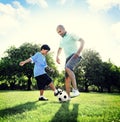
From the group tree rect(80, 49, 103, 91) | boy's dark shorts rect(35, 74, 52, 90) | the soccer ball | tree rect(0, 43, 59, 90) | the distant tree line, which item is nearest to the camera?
the soccer ball

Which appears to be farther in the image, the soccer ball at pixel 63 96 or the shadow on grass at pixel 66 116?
the soccer ball at pixel 63 96

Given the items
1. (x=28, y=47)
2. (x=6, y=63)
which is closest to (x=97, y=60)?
(x=28, y=47)

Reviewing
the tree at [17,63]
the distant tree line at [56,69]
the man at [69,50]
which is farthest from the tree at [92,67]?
the man at [69,50]

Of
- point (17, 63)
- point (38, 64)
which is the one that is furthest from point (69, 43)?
point (17, 63)

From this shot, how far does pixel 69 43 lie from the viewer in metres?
10.0

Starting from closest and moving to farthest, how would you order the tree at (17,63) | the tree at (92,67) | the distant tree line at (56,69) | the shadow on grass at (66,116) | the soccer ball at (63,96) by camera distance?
the shadow on grass at (66,116) < the soccer ball at (63,96) < the tree at (17,63) < the distant tree line at (56,69) < the tree at (92,67)

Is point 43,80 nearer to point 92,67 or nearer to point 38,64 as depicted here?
point 38,64

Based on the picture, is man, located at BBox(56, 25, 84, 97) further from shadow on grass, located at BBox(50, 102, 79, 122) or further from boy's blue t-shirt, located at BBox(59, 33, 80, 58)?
shadow on grass, located at BBox(50, 102, 79, 122)

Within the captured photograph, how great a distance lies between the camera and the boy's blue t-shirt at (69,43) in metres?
9.92

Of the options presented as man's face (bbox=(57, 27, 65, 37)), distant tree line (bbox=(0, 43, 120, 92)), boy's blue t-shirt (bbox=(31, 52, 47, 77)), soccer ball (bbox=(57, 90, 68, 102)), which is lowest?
soccer ball (bbox=(57, 90, 68, 102))

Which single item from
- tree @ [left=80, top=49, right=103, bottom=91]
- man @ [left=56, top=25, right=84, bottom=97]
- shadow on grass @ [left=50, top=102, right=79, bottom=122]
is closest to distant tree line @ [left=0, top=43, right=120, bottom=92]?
tree @ [left=80, top=49, right=103, bottom=91]

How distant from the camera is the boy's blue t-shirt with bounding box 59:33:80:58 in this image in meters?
9.92

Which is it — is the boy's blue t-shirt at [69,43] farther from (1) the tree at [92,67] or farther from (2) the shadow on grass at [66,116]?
(1) the tree at [92,67]

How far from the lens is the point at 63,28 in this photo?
10.1 meters
